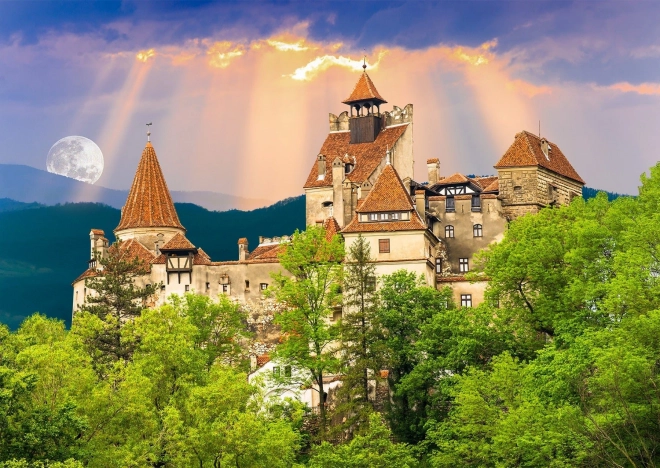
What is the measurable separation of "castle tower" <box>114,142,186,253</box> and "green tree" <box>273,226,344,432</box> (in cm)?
1822

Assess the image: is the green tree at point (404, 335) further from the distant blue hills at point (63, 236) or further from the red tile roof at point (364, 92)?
the distant blue hills at point (63, 236)

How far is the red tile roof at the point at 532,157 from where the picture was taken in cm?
9081

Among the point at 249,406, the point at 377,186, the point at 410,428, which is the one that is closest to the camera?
the point at 249,406

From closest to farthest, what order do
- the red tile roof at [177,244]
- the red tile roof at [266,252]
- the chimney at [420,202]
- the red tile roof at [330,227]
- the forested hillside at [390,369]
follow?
the forested hillside at [390,369] < the chimney at [420,202] < the red tile roof at [330,227] < the red tile roof at [177,244] < the red tile roof at [266,252]

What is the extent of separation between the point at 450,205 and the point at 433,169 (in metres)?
9.12

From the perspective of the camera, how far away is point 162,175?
104m

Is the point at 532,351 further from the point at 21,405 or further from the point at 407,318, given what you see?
the point at 21,405

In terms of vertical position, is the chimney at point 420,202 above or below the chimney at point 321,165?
below

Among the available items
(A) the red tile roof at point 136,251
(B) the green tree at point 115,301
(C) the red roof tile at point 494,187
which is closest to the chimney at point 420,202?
(C) the red roof tile at point 494,187

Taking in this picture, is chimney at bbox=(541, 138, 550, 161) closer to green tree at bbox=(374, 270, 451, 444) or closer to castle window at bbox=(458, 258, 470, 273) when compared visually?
castle window at bbox=(458, 258, 470, 273)

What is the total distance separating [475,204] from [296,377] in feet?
62.3

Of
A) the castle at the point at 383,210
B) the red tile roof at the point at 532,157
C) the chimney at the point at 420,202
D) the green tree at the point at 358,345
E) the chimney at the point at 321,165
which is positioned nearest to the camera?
the green tree at the point at 358,345

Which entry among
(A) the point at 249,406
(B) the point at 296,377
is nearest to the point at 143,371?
(A) the point at 249,406

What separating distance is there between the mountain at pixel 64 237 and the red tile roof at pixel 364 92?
17876mm
